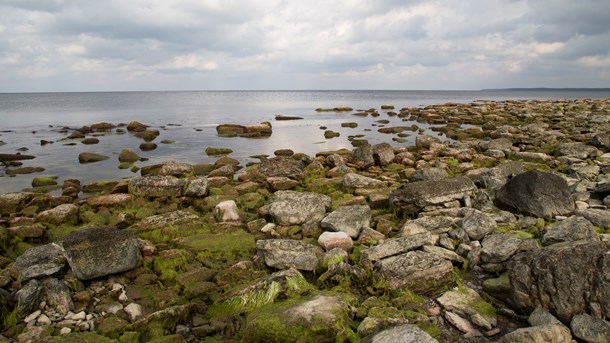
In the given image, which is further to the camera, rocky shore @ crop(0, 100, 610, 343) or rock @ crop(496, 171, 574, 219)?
rock @ crop(496, 171, 574, 219)

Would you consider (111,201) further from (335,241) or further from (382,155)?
(382,155)

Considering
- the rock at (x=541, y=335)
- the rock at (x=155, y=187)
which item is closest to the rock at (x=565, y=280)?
the rock at (x=541, y=335)

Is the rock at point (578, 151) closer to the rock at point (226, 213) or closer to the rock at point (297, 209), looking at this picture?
the rock at point (297, 209)

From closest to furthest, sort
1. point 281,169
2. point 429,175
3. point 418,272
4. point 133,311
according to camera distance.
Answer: point 133,311
point 418,272
point 429,175
point 281,169

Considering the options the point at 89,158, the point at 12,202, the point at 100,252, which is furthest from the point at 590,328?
the point at 89,158

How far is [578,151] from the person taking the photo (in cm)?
2066

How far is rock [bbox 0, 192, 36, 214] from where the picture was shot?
14.1m

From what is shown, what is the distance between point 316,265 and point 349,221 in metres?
2.43

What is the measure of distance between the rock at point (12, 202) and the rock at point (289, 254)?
10649mm

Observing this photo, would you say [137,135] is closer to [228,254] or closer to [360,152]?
[360,152]

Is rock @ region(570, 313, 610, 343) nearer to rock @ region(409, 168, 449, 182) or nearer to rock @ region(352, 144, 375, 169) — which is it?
rock @ region(409, 168, 449, 182)

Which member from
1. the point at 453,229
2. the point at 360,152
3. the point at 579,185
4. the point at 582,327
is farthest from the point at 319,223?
the point at 360,152

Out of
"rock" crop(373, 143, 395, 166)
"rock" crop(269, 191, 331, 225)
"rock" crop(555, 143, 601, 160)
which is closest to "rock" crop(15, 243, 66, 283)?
"rock" crop(269, 191, 331, 225)

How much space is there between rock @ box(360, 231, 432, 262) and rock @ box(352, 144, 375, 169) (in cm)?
1143
